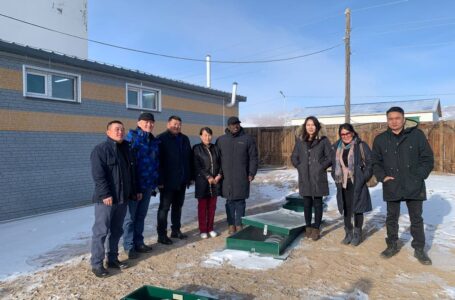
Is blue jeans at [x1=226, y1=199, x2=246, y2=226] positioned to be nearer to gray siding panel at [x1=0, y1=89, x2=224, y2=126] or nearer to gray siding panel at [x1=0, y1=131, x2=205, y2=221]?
gray siding panel at [x1=0, y1=131, x2=205, y2=221]

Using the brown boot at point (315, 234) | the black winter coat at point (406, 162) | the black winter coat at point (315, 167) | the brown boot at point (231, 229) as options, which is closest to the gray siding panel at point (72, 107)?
the brown boot at point (231, 229)

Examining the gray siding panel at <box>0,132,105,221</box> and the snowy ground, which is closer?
the snowy ground

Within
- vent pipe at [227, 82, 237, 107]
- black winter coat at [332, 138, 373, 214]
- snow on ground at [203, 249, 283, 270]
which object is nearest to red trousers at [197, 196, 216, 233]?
snow on ground at [203, 249, 283, 270]

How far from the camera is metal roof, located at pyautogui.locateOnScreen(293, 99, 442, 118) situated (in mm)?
31984

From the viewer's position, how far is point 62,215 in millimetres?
7691

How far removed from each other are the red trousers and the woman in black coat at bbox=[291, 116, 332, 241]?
4.72 feet

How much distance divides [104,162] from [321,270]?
9.24 ft

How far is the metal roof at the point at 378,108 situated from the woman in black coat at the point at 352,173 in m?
29.2

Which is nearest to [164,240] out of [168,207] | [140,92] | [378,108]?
[168,207]

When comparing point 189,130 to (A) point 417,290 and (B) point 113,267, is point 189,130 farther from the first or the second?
(A) point 417,290

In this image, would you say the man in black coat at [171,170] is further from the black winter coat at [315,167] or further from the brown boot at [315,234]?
the brown boot at [315,234]

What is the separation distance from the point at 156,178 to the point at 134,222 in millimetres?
648

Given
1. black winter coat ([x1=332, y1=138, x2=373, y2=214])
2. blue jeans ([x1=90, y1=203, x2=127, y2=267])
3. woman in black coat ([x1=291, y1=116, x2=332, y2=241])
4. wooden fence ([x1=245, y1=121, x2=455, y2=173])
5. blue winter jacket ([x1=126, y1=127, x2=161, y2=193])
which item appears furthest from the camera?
wooden fence ([x1=245, y1=121, x2=455, y2=173])

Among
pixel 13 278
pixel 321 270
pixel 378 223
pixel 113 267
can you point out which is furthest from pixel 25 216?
pixel 378 223
